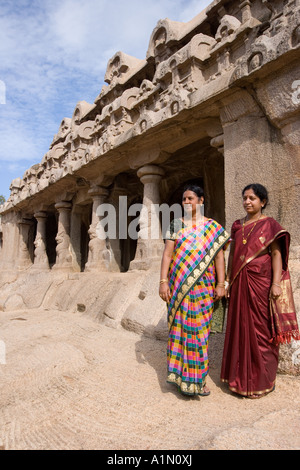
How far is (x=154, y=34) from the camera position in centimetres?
579

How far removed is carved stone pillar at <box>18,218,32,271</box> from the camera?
9906 millimetres

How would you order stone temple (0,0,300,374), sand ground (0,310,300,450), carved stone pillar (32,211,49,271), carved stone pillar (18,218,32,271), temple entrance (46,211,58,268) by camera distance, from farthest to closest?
temple entrance (46,211,58,268)
carved stone pillar (18,218,32,271)
carved stone pillar (32,211,49,271)
stone temple (0,0,300,374)
sand ground (0,310,300,450)

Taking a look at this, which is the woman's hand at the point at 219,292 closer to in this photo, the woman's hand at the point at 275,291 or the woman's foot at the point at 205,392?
the woman's hand at the point at 275,291

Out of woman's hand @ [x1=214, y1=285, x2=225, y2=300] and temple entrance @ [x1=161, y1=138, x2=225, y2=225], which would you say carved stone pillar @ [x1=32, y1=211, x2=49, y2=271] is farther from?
woman's hand @ [x1=214, y1=285, x2=225, y2=300]

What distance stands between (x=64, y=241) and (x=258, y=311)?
6.47 metres

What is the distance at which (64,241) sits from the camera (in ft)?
26.5

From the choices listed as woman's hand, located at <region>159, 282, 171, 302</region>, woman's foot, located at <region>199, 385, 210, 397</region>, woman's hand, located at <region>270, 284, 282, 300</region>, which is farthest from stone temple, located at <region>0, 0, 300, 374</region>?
woman's hand, located at <region>159, 282, 171, 302</region>

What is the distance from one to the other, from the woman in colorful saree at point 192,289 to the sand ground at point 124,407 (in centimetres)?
22

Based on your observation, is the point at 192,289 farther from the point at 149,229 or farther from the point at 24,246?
the point at 24,246

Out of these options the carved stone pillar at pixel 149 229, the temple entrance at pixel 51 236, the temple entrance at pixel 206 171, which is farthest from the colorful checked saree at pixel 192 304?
the temple entrance at pixel 51 236

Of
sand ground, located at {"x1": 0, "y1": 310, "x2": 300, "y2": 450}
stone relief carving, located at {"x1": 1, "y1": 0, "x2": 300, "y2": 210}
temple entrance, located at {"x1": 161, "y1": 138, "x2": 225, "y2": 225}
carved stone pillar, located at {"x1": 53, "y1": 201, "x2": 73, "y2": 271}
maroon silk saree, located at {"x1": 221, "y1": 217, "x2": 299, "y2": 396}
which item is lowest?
sand ground, located at {"x1": 0, "y1": 310, "x2": 300, "y2": 450}

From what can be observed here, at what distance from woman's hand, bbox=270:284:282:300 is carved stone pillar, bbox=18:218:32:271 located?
29.0 ft

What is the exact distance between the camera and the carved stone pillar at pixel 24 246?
9.91 meters

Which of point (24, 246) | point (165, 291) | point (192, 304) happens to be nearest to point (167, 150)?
point (165, 291)
